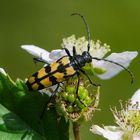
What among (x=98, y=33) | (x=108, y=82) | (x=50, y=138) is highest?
(x=98, y=33)

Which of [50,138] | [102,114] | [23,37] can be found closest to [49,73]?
[50,138]

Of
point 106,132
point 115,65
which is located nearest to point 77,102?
point 106,132

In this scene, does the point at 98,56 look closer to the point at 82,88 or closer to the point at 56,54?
the point at 56,54

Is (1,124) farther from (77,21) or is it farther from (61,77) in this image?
(77,21)

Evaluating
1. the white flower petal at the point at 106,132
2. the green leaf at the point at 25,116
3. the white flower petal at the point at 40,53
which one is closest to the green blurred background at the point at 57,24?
the white flower petal at the point at 40,53

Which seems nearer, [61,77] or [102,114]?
[61,77]

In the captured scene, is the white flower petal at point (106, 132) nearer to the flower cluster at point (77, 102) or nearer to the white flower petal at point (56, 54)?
the flower cluster at point (77, 102)

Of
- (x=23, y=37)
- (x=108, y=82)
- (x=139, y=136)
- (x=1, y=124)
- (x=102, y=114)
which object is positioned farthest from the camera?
(x=23, y=37)
